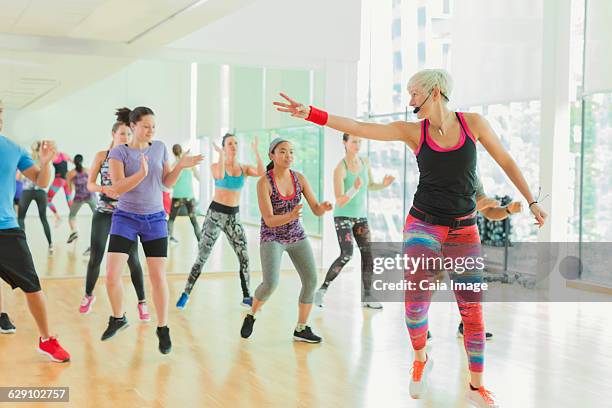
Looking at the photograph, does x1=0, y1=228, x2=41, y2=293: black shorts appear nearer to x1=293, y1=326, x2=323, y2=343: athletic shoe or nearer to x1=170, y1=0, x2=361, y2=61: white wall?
x1=293, y1=326, x2=323, y2=343: athletic shoe

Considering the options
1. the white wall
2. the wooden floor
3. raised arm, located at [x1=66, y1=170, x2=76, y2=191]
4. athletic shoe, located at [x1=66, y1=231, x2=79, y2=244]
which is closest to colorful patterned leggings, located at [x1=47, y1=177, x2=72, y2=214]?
raised arm, located at [x1=66, y1=170, x2=76, y2=191]

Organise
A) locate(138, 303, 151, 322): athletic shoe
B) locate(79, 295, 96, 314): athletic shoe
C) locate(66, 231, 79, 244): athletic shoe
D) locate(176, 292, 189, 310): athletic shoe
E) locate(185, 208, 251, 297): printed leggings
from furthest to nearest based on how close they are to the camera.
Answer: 1. locate(66, 231, 79, 244): athletic shoe
2. locate(176, 292, 189, 310): athletic shoe
3. locate(185, 208, 251, 297): printed leggings
4. locate(79, 295, 96, 314): athletic shoe
5. locate(138, 303, 151, 322): athletic shoe

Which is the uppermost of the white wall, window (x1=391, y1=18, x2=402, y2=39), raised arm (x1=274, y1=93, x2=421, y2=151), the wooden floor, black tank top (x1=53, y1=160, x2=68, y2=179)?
window (x1=391, y1=18, x2=402, y2=39)

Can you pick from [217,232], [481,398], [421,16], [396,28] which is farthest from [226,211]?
[396,28]

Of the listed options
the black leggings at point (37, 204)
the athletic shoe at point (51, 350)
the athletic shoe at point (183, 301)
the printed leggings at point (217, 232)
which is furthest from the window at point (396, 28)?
the athletic shoe at point (51, 350)

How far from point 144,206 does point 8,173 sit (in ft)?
2.71

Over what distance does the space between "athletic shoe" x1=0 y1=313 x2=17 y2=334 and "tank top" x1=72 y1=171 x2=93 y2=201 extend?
9.32 ft

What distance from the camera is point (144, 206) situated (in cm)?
502

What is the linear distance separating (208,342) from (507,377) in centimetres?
202

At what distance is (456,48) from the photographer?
31.9 feet

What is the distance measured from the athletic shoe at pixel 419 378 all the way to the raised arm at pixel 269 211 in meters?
1.51

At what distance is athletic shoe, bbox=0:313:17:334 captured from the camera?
19.0ft

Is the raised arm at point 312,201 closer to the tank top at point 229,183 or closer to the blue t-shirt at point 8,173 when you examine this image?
the tank top at point 229,183

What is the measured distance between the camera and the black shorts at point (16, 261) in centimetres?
461
